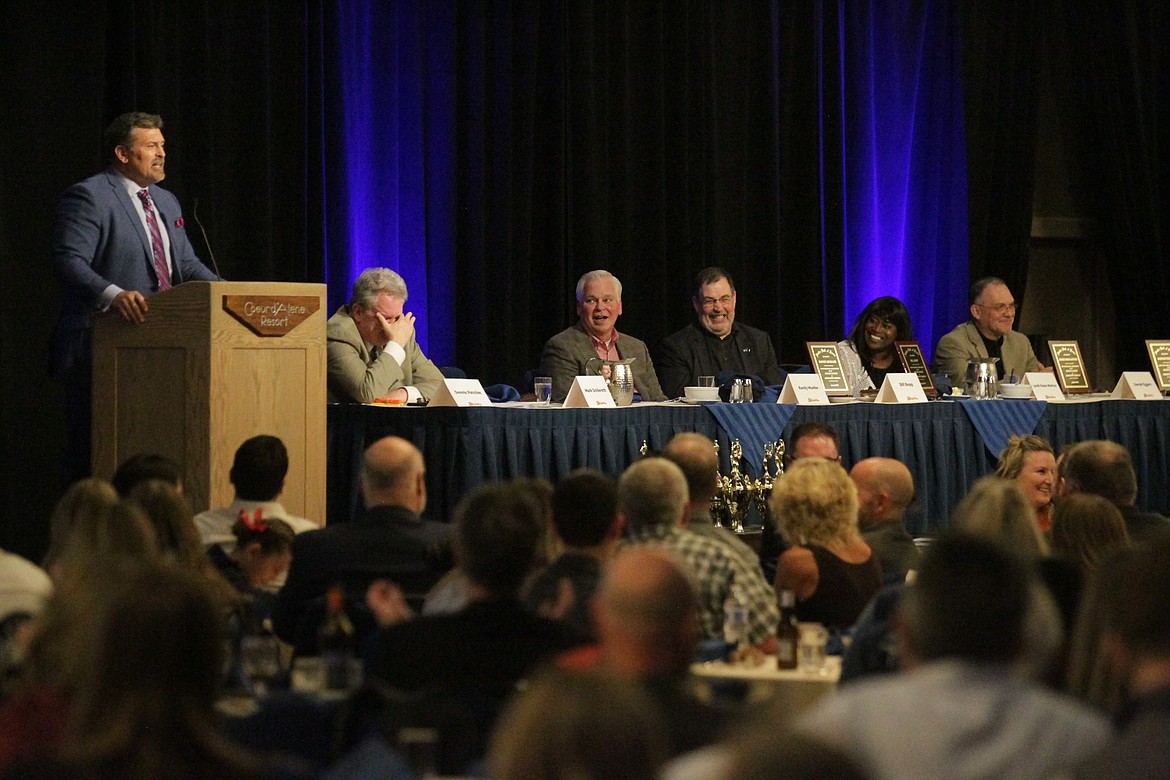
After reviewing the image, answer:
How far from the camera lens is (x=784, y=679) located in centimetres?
331

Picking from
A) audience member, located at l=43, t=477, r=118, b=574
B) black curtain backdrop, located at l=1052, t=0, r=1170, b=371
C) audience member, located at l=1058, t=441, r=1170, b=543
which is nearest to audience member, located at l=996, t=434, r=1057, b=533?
audience member, located at l=1058, t=441, r=1170, b=543

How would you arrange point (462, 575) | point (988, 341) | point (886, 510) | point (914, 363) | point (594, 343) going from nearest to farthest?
point (462, 575) < point (886, 510) < point (594, 343) < point (914, 363) < point (988, 341)

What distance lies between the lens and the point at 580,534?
3.34 m

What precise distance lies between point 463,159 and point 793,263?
207 cm

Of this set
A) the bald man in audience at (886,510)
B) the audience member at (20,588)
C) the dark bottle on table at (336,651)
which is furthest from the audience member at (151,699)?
the bald man in audience at (886,510)

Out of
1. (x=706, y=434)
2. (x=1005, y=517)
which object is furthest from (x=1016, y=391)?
(x=1005, y=517)

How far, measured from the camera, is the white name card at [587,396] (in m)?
6.10

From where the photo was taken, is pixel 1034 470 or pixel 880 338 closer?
pixel 1034 470

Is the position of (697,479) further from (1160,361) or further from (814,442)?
(1160,361)

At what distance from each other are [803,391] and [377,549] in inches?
124

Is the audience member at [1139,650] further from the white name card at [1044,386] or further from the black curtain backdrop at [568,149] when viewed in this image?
the black curtain backdrop at [568,149]

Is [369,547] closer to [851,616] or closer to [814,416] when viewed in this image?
[851,616]

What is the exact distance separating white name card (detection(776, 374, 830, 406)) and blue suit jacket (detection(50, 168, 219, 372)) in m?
2.32

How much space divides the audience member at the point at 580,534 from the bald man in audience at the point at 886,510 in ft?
3.90
